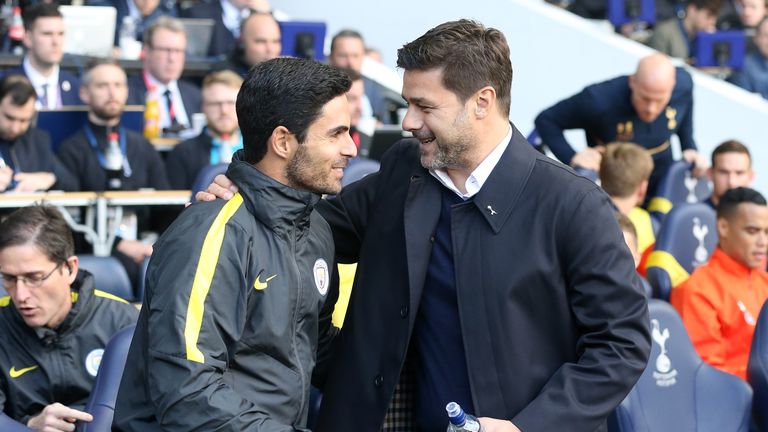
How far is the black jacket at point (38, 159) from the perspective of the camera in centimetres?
689

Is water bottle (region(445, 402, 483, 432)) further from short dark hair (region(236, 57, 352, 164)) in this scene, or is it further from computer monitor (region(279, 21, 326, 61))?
computer monitor (region(279, 21, 326, 61))

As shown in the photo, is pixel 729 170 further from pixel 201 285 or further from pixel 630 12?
pixel 630 12

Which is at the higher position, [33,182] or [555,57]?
[33,182]

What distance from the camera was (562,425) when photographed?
9.18 ft

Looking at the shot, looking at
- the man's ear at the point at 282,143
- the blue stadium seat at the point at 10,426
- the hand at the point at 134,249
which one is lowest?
the hand at the point at 134,249

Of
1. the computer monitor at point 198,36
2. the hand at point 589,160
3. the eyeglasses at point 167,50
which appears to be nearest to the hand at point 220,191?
the hand at point 589,160

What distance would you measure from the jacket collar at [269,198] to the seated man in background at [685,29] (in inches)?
380

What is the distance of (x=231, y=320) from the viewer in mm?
2611

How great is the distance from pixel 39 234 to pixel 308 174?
171cm

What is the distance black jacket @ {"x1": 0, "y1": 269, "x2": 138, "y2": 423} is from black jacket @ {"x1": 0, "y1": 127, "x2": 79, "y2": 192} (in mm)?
2711

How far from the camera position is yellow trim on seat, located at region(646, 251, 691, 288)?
19.4ft

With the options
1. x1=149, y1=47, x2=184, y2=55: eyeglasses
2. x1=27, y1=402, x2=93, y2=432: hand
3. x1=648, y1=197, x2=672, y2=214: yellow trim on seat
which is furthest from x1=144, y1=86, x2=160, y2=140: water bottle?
x1=27, y1=402, x2=93, y2=432: hand

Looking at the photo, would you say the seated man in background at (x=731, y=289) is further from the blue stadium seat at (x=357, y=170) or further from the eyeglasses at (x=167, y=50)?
the eyeglasses at (x=167, y=50)

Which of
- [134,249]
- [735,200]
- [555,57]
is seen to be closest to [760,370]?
[735,200]
